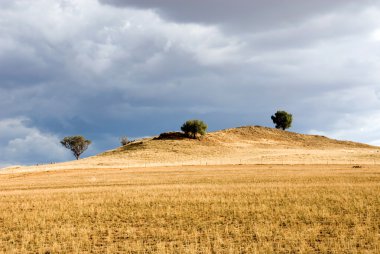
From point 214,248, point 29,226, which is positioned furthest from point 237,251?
point 29,226

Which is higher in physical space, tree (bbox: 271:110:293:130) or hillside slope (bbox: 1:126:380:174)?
tree (bbox: 271:110:293:130)

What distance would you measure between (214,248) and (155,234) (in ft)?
12.4

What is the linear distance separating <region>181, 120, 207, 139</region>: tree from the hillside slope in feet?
9.03

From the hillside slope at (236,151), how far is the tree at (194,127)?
2754 mm

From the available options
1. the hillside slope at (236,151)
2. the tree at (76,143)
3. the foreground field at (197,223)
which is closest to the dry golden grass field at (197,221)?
the foreground field at (197,223)

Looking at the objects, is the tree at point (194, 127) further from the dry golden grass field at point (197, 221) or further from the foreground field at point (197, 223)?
the foreground field at point (197, 223)

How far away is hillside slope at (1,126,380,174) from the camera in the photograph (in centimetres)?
8644

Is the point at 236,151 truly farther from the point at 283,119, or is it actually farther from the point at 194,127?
the point at 283,119

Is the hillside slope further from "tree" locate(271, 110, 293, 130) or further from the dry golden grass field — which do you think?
the dry golden grass field

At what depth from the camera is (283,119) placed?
16600cm

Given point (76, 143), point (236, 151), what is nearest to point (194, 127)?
point (236, 151)

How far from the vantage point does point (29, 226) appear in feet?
68.0

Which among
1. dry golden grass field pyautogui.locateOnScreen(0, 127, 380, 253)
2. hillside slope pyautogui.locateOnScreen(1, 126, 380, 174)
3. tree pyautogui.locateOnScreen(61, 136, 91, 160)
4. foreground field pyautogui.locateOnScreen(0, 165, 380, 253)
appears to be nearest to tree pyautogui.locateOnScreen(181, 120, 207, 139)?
hillside slope pyautogui.locateOnScreen(1, 126, 380, 174)

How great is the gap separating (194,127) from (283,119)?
61.4m
